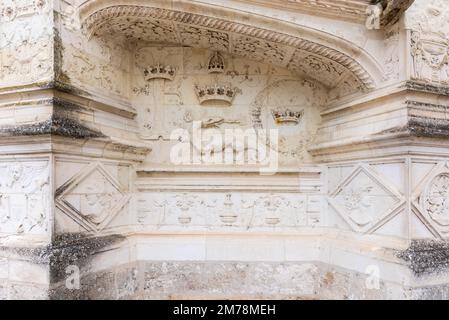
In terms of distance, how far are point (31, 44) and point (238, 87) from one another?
2071mm

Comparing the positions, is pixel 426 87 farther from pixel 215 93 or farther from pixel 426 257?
pixel 215 93

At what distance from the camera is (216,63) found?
3691 mm

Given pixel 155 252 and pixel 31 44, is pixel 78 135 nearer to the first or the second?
pixel 31 44

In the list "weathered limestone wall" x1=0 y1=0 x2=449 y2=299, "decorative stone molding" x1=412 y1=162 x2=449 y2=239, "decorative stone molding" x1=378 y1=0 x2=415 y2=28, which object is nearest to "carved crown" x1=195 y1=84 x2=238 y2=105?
"weathered limestone wall" x1=0 y1=0 x2=449 y2=299

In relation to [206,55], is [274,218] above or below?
below

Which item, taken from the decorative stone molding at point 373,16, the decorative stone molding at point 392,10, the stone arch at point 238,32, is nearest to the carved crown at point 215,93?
the stone arch at point 238,32

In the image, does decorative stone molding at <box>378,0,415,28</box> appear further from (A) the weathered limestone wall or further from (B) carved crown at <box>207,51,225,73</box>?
(B) carved crown at <box>207,51,225,73</box>

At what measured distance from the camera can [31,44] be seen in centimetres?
278

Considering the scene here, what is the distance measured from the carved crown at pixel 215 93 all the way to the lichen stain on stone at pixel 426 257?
2280 mm

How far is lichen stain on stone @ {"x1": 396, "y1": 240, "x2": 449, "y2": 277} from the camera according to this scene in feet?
8.48

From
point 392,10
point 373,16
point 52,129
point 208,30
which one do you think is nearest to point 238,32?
point 208,30

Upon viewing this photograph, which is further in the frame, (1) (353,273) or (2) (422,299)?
(1) (353,273)

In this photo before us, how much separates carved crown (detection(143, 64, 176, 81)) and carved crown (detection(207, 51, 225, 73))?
17.5 inches
